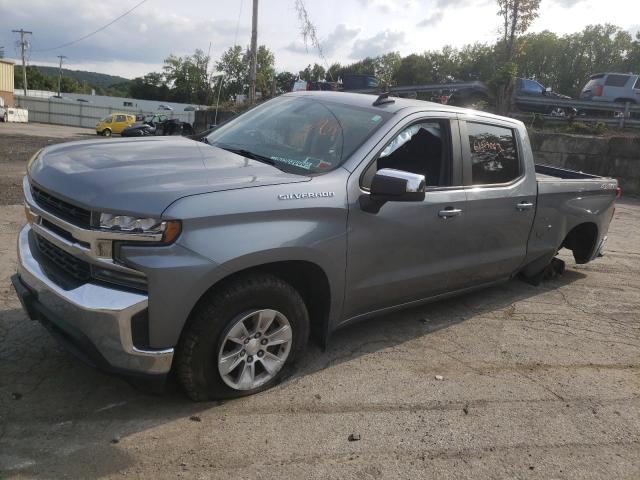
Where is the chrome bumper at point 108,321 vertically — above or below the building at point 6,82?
below

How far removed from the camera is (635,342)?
4.56 m

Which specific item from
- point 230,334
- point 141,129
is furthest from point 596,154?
point 141,129

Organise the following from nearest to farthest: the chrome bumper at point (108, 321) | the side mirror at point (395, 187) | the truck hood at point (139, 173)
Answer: the chrome bumper at point (108, 321) < the truck hood at point (139, 173) < the side mirror at point (395, 187)

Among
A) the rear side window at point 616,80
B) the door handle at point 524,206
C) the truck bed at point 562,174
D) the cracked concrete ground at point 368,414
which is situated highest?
the rear side window at point 616,80

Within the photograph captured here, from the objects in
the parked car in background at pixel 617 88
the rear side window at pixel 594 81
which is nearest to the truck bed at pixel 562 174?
the parked car in background at pixel 617 88

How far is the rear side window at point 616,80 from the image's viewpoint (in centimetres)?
2195

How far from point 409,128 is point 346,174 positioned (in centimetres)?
76

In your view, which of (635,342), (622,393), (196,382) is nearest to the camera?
(196,382)

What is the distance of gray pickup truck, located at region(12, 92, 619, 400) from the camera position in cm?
262

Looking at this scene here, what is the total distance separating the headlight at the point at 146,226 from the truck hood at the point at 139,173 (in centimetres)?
4

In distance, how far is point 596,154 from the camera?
1484 centimetres

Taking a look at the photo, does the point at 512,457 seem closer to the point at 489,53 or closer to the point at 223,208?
the point at 223,208

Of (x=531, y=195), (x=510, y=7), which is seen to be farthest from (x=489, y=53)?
(x=531, y=195)

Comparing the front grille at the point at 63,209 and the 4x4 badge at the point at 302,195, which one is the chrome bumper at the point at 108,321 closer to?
the front grille at the point at 63,209
